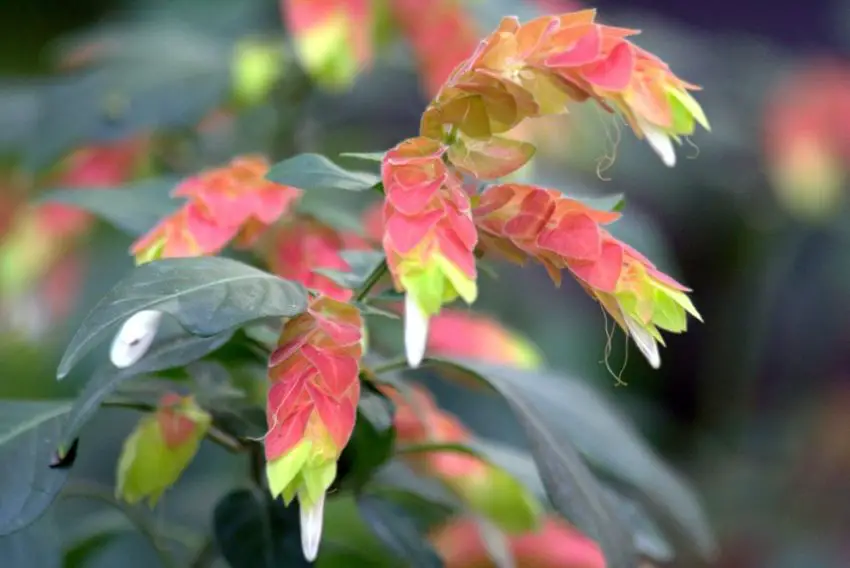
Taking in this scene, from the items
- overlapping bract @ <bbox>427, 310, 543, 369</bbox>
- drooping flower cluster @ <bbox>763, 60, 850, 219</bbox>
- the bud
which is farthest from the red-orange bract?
drooping flower cluster @ <bbox>763, 60, 850, 219</bbox>

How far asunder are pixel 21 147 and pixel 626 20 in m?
0.96

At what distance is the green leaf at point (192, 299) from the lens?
0.45m

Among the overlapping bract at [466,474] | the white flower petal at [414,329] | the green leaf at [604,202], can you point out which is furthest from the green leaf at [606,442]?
the white flower petal at [414,329]

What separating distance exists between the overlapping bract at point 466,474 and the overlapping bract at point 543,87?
0.28m

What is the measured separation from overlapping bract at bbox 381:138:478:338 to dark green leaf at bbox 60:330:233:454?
0.12 metres

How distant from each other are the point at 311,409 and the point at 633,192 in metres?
1.81

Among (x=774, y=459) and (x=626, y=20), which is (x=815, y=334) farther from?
(x=626, y=20)

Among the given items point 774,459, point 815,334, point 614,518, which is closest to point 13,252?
point 614,518

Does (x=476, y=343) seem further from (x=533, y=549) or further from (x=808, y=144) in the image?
(x=808, y=144)

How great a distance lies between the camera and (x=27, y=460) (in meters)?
0.56

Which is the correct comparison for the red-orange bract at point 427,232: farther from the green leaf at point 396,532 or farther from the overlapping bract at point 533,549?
the overlapping bract at point 533,549

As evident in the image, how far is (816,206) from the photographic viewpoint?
1511 mm

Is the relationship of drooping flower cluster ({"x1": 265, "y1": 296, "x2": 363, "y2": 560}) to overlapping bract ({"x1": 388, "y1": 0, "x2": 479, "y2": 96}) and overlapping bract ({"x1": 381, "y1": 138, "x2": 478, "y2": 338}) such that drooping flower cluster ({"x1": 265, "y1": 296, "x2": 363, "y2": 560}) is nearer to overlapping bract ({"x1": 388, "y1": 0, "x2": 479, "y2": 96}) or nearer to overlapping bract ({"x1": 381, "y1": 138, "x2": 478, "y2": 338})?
overlapping bract ({"x1": 381, "y1": 138, "x2": 478, "y2": 338})

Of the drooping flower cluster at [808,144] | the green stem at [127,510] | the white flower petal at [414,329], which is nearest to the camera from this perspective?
the white flower petal at [414,329]
